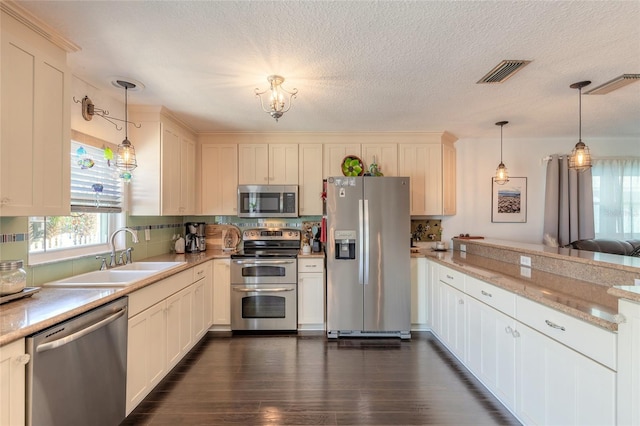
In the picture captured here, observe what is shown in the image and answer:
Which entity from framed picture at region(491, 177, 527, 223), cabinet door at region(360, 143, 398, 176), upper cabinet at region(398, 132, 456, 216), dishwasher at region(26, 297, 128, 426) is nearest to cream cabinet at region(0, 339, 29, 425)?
dishwasher at region(26, 297, 128, 426)

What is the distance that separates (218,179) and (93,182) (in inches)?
58.9

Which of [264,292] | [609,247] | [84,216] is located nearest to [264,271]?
[264,292]

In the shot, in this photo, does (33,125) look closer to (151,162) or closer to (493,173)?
(151,162)

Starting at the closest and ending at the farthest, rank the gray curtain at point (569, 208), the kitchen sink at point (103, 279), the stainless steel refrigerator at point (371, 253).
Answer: the kitchen sink at point (103, 279) → the stainless steel refrigerator at point (371, 253) → the gray curtain at point (569, 208)

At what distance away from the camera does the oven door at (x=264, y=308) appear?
3445 millimetres

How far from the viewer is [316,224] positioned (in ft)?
13.4

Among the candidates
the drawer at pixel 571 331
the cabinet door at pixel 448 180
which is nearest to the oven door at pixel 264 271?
the cabinet door at pixel 448 180

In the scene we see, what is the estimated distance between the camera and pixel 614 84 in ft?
7.72

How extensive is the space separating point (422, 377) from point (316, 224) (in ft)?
7.28

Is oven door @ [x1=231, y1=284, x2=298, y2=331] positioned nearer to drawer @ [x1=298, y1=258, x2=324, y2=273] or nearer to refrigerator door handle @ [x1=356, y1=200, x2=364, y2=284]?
→ drawer @ [x1=298, y1=258, x2=324, y2=273]

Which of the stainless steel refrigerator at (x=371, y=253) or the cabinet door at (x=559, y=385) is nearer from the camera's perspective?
the cabinet door at (x=559, y=385)

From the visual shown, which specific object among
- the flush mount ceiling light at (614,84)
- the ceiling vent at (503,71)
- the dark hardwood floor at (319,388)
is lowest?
the dark hardwood floor at (319,388)

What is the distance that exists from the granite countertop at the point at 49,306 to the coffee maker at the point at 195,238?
1633 millimetres

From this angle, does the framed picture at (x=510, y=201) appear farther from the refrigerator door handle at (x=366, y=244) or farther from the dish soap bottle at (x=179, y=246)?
the dish soap bottle at (x=179, y=246)
